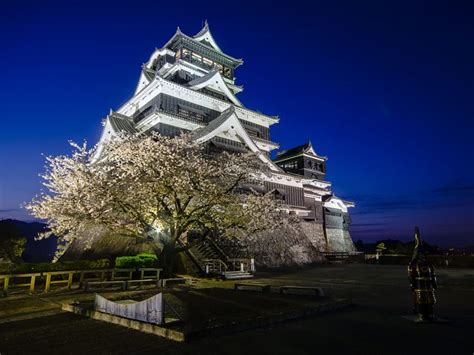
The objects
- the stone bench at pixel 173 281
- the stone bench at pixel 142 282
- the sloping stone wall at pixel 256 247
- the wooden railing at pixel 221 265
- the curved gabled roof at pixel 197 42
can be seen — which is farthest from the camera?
the curved gabled roof at pixel 197 42

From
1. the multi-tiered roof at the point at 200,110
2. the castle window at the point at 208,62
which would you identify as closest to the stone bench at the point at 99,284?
the multi-tiered roof at the point at 200,110

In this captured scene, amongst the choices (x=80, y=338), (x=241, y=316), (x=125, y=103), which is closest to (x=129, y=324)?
(x=80, y=338)

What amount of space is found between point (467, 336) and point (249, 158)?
11715 mm

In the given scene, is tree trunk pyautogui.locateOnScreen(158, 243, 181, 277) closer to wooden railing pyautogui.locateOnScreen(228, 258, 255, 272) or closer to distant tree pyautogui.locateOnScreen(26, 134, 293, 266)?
distant tree pyautogui.locateOnScreen(26, 134, 293, 266)

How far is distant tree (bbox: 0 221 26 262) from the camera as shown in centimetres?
2523

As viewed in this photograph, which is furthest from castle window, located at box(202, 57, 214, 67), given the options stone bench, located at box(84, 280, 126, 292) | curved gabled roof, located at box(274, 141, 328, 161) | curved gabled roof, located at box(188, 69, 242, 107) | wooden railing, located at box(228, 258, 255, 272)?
stone bench, located at box(84, 280, 126, 292)

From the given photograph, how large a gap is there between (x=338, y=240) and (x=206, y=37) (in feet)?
95.0

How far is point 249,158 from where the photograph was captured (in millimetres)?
15820

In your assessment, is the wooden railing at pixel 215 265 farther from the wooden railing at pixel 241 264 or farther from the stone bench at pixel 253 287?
the stone bench at pixel 253 287

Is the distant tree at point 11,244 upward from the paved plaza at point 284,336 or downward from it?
upward

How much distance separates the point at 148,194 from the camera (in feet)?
42.5

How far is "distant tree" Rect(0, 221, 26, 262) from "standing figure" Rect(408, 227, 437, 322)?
2937 centimetres

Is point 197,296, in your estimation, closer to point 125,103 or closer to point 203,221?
point 203,221

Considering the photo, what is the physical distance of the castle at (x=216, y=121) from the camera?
80.8ft
